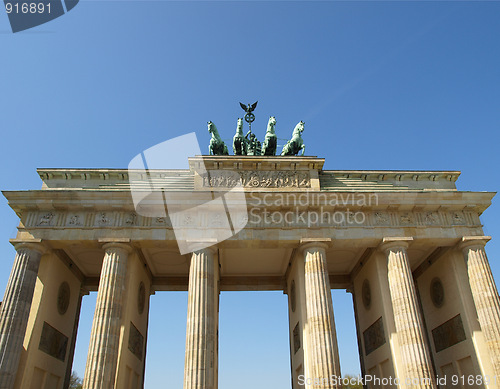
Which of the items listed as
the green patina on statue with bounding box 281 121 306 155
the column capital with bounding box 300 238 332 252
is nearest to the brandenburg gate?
the column capital with bounding box 300 238 332 252

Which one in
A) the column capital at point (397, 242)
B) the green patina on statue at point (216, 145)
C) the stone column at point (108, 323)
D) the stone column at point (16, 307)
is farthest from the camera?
the green patina on statue at point (216, 145)

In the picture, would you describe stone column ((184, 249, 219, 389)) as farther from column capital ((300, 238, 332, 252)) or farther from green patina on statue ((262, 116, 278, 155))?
green patina on statue ((262, 116, 278, 155))

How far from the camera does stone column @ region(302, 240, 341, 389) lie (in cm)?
1768

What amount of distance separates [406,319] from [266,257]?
→ 8.54 m

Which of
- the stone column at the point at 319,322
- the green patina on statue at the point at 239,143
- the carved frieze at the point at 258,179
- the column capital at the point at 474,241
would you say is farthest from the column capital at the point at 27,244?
the column capital at the point at 474,241

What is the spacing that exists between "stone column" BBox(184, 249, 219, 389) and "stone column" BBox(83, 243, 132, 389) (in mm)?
3193

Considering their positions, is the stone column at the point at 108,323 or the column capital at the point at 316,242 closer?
the stone column at the point at 108,323

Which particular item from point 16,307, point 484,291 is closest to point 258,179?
point 484,291

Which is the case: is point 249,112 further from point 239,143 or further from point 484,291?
point 484,291

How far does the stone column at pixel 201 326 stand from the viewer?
17188 millimetres

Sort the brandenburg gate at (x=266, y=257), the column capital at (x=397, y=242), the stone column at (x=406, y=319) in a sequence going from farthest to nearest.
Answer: the column capital at (x=397, y=242), the brandenburg gate at (x=266, y=257), the stone column at (x=406, y=319)

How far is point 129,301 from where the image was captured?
20.2m

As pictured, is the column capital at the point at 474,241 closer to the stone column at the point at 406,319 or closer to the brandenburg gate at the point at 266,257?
the brandenburg gate at the point at 266,257

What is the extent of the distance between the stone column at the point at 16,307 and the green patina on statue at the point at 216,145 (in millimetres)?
10472
